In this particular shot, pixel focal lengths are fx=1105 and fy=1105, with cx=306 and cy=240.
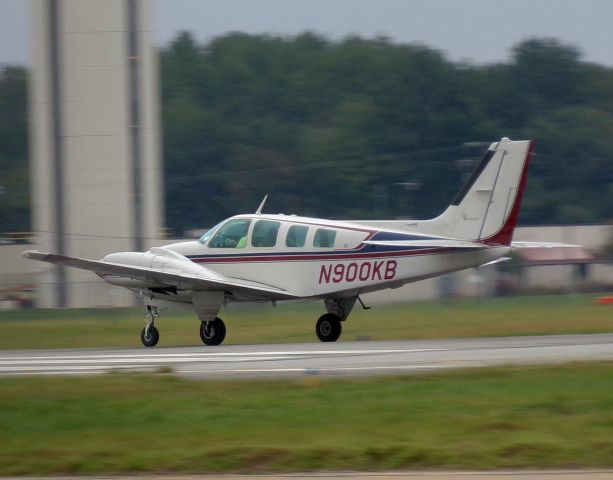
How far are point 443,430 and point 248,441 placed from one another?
1808 millimetres

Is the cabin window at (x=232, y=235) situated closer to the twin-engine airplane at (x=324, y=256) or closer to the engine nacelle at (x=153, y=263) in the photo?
the twin-engine airplane at (x=324, y=256)

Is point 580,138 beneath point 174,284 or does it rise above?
above

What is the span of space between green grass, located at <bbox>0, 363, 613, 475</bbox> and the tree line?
59.3 m

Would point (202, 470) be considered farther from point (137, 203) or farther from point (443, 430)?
point (137, 203)

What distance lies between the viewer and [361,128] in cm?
8469

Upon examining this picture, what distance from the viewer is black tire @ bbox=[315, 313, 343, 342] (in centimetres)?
2184

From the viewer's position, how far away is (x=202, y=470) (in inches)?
354

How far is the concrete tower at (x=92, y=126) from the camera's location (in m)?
48.4

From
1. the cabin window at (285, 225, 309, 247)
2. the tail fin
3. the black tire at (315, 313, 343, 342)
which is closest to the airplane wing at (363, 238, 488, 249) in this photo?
the tail fin

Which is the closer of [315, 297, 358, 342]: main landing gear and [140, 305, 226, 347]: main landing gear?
[315, 297, 358, 342]: main landing gear

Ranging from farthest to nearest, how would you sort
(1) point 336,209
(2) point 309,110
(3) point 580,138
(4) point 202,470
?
(2) point 309,110 → (3) point 580,138 → (1) point 336,209 → (4) point 202,470

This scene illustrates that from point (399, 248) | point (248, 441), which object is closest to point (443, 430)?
point (248, 441)

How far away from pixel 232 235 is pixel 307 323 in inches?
276

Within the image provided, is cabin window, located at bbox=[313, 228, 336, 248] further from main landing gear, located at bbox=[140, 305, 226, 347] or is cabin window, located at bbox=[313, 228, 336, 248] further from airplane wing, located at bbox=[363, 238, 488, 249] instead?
main landing gear, located at bbox=[140, 305, 226, 347]
